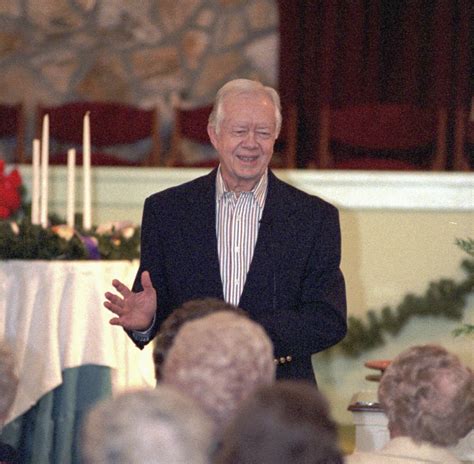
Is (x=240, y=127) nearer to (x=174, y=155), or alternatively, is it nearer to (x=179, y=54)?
(x=174, y=155)

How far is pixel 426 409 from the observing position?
7.80ft

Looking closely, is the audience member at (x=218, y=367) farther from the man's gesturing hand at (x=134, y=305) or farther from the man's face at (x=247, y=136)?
the man's face at (x=247, y=136)

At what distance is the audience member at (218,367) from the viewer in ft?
6.56

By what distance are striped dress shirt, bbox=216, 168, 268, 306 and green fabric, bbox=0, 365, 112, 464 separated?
1.46 metres

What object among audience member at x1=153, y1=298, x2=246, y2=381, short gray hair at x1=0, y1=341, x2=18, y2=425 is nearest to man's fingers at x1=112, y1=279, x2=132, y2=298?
audience member at x1=153, y1=298, x2=246, y2=381

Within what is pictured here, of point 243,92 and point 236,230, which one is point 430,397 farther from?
point 243,92

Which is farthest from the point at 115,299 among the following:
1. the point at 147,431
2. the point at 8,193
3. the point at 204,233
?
the point at 8,193

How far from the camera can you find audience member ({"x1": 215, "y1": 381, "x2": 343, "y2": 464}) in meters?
1.59

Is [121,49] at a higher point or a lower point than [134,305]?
higher

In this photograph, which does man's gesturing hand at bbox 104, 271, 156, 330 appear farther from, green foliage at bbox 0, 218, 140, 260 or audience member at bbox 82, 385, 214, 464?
green foliage at bbox 0, 218, 140, 260

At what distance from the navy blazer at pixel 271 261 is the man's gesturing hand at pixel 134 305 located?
0.13 meters

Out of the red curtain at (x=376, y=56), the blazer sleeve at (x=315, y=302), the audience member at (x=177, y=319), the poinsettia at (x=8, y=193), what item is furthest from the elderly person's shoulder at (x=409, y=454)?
the red curtain at (x=376, y=56)

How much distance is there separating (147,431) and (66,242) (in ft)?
10.0

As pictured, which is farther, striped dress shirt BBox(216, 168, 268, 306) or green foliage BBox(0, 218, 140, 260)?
green foliage BBox(0, 218, 140, 260)
